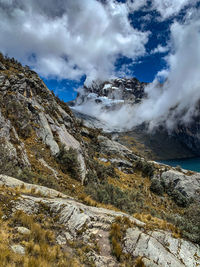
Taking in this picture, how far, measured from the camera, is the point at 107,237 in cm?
585

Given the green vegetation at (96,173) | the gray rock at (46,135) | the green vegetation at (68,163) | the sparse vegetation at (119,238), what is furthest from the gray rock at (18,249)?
the green vegetation at (96,173)

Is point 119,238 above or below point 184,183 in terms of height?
below

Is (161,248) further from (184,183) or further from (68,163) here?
(184,183)

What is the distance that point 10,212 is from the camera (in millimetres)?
5250

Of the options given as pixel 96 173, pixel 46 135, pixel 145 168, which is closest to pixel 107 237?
pixel 46 135

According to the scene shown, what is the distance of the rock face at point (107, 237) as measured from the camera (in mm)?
5156

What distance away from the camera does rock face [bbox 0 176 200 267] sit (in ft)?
16.9

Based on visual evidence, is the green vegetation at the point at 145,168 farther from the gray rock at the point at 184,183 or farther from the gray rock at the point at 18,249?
the gray rock at the point at 18,249

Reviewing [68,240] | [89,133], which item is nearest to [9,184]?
[68,240]

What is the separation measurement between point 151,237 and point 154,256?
944 mm

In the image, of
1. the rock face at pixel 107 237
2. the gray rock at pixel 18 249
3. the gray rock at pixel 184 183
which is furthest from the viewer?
the gray rock at pixel 184 183

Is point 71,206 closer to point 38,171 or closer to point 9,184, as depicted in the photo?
point 9,184

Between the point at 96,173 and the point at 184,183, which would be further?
the point at 184,183

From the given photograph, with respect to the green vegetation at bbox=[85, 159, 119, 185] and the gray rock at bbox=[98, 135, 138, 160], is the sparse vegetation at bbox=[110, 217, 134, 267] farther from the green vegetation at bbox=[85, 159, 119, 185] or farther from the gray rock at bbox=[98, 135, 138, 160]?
the gray rock at bbox=[98, 135, 138, 160]
